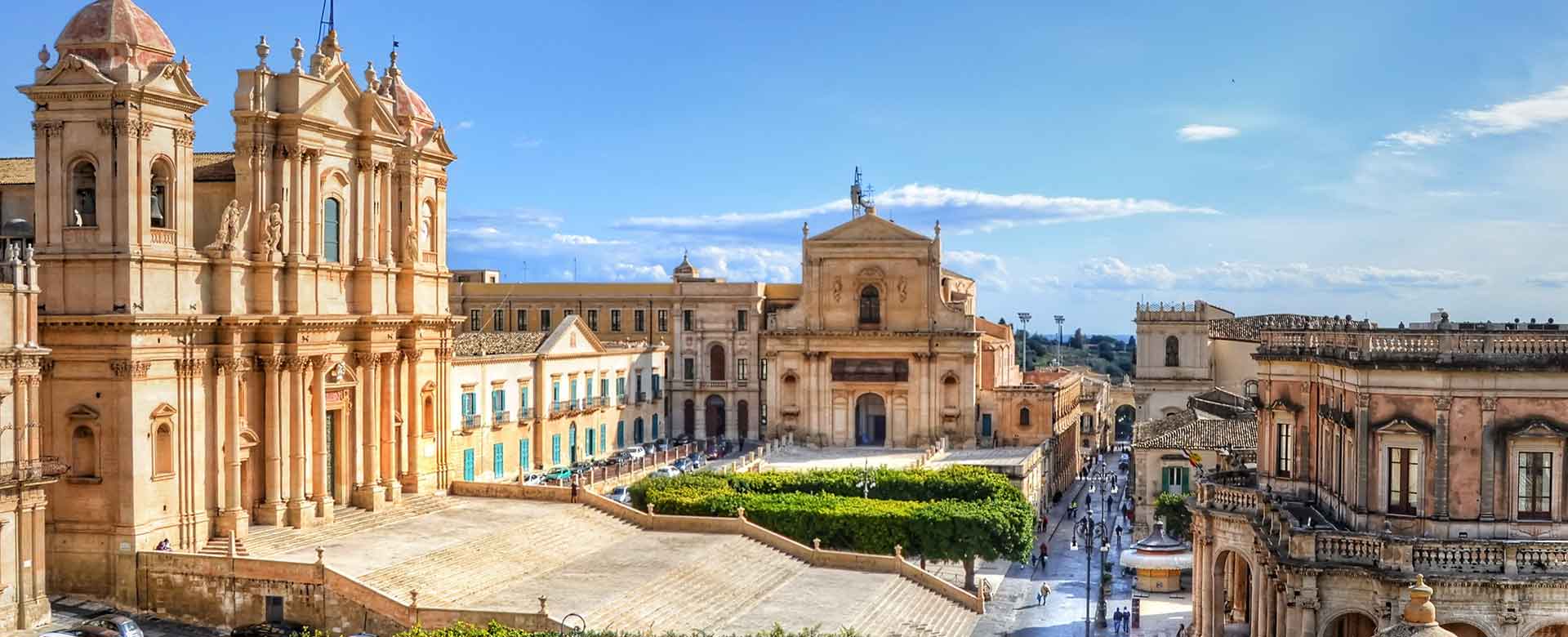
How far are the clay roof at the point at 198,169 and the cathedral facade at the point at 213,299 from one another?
15 cm

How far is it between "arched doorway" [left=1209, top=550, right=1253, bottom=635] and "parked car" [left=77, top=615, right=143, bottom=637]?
78.2ft

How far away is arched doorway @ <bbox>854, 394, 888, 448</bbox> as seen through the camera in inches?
3031

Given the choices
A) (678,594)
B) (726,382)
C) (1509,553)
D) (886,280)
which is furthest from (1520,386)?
(726,382)

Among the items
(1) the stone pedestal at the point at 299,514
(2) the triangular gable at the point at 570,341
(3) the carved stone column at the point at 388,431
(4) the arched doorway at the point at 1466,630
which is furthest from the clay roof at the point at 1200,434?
(1) the stone pedestal at the point at 299,514

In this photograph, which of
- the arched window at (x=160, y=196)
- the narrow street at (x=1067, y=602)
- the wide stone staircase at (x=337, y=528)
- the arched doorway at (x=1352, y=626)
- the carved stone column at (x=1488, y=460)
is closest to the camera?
the carved stone column at (x=1488, y=460)

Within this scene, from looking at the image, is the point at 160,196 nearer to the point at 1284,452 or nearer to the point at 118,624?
the point at 118,624

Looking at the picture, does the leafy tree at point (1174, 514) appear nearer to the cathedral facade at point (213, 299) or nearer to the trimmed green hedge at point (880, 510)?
the trimmed green hedge at point (880, 510)

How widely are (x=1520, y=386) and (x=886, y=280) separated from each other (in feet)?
157

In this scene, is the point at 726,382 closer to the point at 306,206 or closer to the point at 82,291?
the point at 306,206

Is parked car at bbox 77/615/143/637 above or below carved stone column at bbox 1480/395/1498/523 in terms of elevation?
below

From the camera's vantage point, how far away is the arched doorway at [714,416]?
86.4 meters

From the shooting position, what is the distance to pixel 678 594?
118 feet

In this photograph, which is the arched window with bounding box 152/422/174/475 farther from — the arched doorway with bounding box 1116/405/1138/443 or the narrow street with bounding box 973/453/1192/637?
the arched doorway with bounding box 1116/405/1138/443

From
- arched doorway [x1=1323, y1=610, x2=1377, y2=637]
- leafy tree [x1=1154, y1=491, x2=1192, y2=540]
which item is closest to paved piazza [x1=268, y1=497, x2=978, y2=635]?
arched doorway [x1=1323, y1=610, x2=1377, y2=637]
